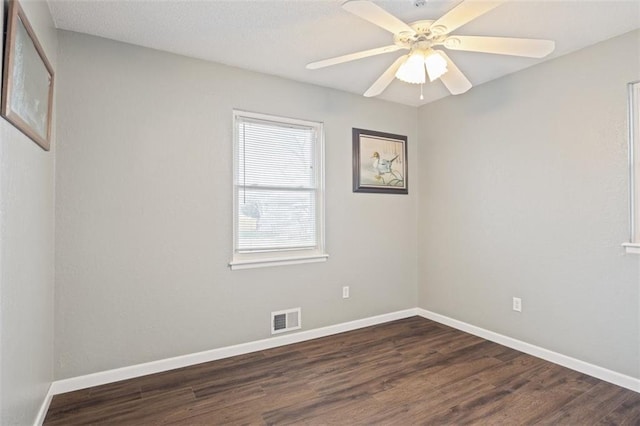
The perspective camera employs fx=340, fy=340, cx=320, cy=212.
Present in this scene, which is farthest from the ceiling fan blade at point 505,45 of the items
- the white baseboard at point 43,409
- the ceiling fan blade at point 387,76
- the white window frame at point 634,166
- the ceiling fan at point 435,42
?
the white baseboard at point 43,409

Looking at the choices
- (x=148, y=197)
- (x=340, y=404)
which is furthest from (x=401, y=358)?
(x=148, y=197)

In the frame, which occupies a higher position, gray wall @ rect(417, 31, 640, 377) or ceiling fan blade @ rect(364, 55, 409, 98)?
ceiling fan blade @ rect(364, 55, 409, 98)

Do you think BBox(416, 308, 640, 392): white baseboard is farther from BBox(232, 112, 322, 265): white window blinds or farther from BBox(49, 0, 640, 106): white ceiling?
BBox(49, 0, 640, 106): white ceiling

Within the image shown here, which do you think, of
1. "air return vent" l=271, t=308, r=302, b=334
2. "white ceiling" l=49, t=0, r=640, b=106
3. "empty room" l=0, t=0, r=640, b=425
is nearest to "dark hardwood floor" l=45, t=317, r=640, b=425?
"empty room" l=0, t=0, r=640, b=425

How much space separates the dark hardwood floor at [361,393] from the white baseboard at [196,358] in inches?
2.1

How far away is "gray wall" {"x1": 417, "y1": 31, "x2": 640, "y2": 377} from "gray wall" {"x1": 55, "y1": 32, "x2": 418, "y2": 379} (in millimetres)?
1349

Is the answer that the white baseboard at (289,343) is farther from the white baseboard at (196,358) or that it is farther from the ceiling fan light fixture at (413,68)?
the ceiling fan light fixture at (413,68)

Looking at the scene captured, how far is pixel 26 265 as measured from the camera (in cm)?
166

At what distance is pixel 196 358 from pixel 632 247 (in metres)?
3.26

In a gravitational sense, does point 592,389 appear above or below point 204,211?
below

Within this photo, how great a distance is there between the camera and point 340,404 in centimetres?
215

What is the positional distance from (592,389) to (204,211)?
3.07 metres

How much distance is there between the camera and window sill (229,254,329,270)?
2889 mm

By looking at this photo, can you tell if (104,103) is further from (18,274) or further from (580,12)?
(580,12)
